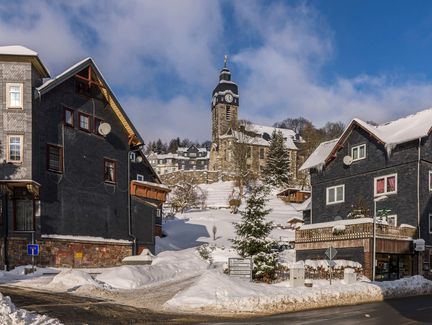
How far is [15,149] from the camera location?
29547 mm

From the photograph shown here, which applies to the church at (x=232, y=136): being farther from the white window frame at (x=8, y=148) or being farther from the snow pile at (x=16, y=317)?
the snow pile at (x=16, y=317)

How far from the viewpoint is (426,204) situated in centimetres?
3481

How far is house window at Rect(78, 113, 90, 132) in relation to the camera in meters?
34.5

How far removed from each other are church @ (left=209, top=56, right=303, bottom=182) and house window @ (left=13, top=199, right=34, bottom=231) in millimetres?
78889

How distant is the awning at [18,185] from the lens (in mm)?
28734

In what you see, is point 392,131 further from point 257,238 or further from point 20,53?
point 20,53

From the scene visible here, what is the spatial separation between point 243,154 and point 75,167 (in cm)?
7187

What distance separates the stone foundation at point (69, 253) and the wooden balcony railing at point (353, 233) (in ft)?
43.5

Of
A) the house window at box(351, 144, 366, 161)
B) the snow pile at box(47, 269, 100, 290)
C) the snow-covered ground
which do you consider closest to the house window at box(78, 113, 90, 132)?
the snow-covered ground

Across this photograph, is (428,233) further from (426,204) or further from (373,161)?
(373,161)

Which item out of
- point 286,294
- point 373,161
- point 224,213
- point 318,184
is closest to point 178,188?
point 224,213

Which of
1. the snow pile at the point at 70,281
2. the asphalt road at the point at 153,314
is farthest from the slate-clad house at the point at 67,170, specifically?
the asphalt road at the point at 153,314

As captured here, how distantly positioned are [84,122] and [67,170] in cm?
397

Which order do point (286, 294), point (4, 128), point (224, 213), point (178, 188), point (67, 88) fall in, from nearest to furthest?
point (286, 294)
point (4, 128)
point (67, 88)
point (224, 213)
point (178, 188)
